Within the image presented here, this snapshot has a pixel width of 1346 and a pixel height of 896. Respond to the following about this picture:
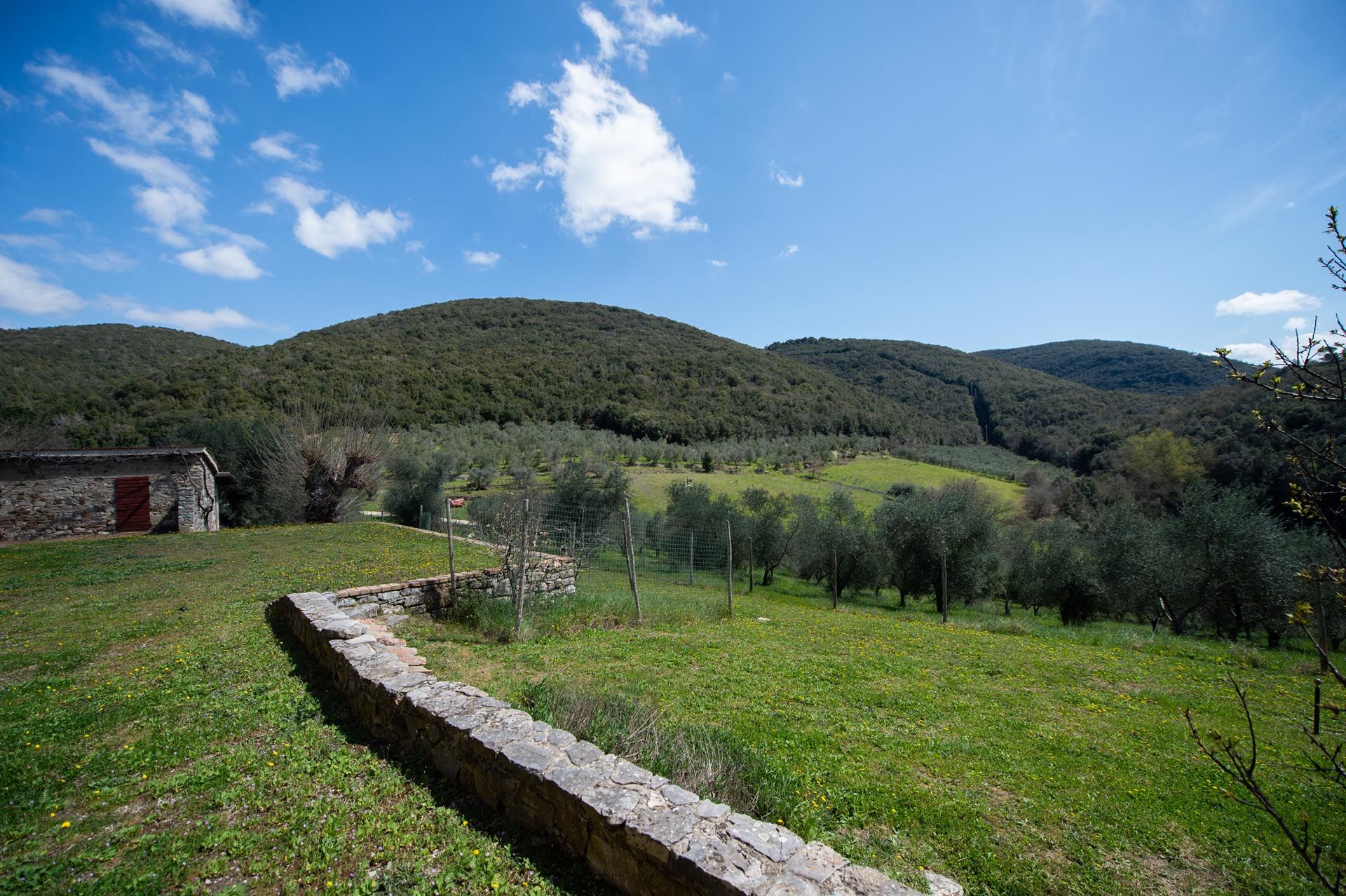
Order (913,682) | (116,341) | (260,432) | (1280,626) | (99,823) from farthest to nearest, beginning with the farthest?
(116,341), (260,432), (1280,626), (913,682), (99,823)

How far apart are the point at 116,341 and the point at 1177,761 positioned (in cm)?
8715

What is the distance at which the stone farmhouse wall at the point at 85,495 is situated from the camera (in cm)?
1741

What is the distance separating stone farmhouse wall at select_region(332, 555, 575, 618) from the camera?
843 centimetres

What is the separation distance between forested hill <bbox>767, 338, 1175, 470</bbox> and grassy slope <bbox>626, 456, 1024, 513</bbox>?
15.8m

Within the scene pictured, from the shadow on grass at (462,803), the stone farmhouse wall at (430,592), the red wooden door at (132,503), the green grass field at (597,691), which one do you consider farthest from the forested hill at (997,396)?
the red wooden door at (132,503)

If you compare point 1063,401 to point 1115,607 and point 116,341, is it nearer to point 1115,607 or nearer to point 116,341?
point 1115,607

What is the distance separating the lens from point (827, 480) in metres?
49.5

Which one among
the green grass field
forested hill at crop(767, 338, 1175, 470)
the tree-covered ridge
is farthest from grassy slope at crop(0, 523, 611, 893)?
forested hill at crop(767, 338, 1175, 470)

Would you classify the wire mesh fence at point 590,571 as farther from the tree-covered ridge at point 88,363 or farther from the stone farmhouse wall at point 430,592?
the tree-covered ridge at point 88,363

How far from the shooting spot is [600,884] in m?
3.19

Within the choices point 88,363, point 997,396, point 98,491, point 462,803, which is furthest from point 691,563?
point 997,396

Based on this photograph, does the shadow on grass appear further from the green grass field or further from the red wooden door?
the red wooden door

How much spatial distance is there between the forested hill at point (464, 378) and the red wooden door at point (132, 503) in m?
6.75

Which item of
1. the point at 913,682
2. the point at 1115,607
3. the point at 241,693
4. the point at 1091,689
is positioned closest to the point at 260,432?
the point at 241,693
